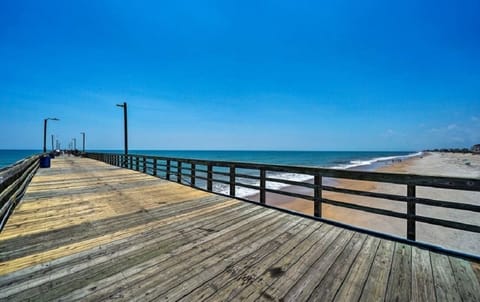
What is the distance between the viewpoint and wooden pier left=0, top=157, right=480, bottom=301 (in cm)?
177

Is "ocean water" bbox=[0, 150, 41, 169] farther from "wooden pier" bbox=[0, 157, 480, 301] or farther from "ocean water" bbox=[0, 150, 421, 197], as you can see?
"wooden pier" bbox=[0, 157, 480, 301]

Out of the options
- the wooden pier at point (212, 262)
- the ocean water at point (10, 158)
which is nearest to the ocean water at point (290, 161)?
the ocean water at point (10, 158)

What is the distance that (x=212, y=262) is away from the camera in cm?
223

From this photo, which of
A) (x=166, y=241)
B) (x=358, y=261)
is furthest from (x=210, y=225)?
(x=358, y=261)

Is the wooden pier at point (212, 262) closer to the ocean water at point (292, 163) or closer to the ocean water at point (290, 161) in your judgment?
the ocean water at point (292, 163)

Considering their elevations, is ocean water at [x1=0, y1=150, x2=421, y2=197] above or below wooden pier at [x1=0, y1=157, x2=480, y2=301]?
below

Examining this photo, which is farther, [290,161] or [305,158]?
[305,158]

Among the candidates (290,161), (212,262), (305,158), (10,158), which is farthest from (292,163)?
(10,158)

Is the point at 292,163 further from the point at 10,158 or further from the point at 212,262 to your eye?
the point at 10,158

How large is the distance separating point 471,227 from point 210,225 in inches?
127

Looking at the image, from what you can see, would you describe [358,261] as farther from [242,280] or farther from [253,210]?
[253,210]

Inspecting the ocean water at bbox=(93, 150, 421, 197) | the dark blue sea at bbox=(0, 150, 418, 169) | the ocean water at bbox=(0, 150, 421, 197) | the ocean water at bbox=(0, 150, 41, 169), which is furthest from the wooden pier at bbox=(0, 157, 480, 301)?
the dark blue sea at bbox=(0, 150, 418, 169)

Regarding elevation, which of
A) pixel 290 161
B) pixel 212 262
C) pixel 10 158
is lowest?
pixel 290 161

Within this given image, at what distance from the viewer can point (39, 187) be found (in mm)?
6109
